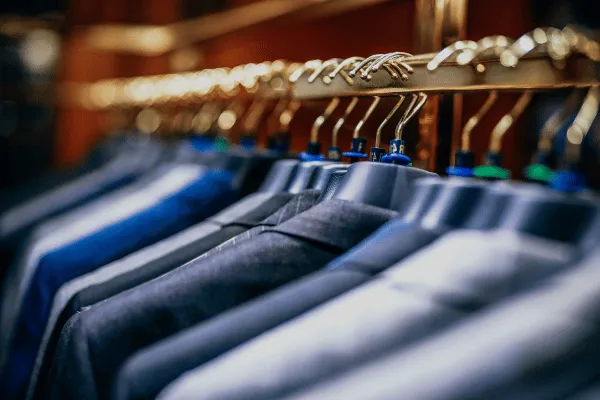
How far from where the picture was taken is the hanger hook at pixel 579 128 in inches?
22.7

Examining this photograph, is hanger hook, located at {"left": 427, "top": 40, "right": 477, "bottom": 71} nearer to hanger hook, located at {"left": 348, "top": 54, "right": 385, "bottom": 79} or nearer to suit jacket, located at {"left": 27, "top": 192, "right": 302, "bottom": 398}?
hanger hook, located at {"left": 348, "top": 54, "right": 385, "bottom": 79}

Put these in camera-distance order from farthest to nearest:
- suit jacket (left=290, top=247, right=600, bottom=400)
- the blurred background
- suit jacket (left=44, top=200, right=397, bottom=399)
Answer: the blurred background, suit jacket (left=44, top=200, right=397, bottom=399), suit jacket (left=290, top=247, right=600, bottom=400)

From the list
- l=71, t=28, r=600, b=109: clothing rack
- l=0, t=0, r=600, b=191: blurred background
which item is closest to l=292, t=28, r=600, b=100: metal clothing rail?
l=71, t=28, r=600, b=109: clothing rack

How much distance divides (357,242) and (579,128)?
0.23 m

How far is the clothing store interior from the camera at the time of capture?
0.42m

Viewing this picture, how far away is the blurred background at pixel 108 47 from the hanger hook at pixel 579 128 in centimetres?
81

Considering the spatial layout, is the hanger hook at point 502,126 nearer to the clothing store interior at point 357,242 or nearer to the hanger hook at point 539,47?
the clothing store interior at point 357,242

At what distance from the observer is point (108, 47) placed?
2998 mm

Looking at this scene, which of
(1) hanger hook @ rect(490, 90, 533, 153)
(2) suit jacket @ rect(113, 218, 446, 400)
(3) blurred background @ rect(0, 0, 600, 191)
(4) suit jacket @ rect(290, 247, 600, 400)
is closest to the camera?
(4) suit jacket @ rect(290, 247, 600, 400)

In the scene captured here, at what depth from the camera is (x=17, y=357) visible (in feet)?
3.15

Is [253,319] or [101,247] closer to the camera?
[253,319]

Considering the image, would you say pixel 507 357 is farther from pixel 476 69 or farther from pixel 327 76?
pixel 327 76

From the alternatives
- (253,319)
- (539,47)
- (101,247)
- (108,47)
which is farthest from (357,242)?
(108,47)

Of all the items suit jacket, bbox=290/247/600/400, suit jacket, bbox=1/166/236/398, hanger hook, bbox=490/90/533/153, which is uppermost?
hanger hook, bbox=490/90/533/153
